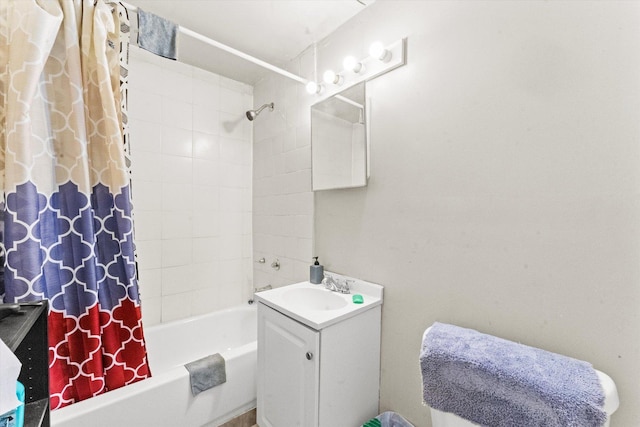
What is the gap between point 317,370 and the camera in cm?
111

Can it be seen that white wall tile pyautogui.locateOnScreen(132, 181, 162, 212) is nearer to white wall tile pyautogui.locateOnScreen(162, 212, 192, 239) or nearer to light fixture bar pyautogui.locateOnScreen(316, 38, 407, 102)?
white wall tile pyautogui.locateOnScreen(162, 212, 192, 239)

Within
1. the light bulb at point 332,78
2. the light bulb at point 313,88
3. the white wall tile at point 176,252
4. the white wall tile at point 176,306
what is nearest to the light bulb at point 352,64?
the light bulb at point 332,78

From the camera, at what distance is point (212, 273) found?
2.19 m

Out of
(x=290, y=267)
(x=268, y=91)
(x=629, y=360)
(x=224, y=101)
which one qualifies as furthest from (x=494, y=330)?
(x=224, y=101)

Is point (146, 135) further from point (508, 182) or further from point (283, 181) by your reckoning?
point (508, 182)

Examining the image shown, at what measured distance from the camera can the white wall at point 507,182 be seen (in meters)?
0.77

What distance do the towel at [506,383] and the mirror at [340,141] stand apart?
2.71ft

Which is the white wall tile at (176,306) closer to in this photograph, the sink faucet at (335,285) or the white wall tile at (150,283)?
the white wall tile at (150,283)

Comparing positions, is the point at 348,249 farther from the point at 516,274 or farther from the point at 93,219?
the point at 93,219

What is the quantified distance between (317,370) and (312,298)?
0.46 meters

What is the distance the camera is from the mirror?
4.63 ft

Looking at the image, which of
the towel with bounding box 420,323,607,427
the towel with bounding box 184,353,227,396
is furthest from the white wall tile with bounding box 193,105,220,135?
the towel with bounding box 420,323,607,427

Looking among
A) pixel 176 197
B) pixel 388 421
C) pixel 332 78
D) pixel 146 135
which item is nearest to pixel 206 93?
pixel 146 135

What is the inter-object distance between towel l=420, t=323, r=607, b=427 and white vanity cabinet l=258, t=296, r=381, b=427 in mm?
385
